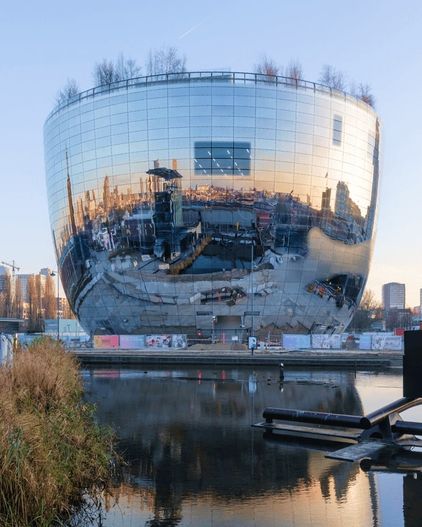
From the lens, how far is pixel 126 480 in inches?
375

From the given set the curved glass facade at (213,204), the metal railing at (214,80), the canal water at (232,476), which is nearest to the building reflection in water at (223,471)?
the canal water at (232,476)

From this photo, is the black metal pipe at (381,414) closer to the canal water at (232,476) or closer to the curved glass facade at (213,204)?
the canal water at (232,476)

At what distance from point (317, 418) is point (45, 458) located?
6896mm

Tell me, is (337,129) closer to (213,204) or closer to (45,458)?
(213,204)

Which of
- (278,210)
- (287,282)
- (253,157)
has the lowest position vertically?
(287,282)

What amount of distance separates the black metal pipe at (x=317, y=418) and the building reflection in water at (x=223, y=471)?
26.9 inches

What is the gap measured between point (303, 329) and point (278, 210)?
1257 cm

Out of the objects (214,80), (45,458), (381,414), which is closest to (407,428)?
(381,414)

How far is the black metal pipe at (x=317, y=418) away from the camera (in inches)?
488

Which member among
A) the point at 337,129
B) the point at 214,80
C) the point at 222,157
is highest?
the point at 214,80

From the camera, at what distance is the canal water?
782 cm

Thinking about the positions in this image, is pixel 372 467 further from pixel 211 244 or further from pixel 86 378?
pixel 211 244

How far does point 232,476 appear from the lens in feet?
31.7

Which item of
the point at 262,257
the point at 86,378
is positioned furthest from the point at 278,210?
the point at 86,378
